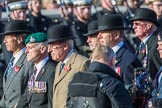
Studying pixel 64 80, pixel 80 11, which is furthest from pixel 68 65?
pixel 80 11

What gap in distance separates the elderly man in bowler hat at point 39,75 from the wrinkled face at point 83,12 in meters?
6.55

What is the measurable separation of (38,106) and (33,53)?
0.75 meters

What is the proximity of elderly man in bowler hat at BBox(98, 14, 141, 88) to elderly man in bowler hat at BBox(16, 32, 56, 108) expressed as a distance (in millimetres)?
781

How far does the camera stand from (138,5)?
2105 centimetres

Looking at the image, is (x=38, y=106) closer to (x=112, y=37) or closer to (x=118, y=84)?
(x=112, y=37)

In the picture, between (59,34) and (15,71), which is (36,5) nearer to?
(15,71)

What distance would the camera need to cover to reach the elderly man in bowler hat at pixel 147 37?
13508mm

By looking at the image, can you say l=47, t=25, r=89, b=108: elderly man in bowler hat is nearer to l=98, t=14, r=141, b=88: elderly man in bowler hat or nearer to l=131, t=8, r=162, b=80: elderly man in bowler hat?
l=98, t=14, r=141, b=88: elderly man in bowler hat

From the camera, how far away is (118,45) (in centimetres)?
1308

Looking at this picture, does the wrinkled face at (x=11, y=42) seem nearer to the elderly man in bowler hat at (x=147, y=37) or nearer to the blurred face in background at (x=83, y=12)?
the elderly man in bowler hat at (x=147, y=37)

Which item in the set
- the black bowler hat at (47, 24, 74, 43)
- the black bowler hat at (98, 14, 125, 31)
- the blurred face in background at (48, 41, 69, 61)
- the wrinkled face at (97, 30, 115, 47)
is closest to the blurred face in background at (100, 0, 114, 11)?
the black bowler hat at (98, 14, 125, 31)

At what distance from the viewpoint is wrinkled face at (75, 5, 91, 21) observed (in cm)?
1996

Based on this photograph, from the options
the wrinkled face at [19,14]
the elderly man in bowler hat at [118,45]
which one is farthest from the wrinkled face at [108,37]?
the wrinkled face at [19,14]

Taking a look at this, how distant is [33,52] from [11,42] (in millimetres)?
1233
